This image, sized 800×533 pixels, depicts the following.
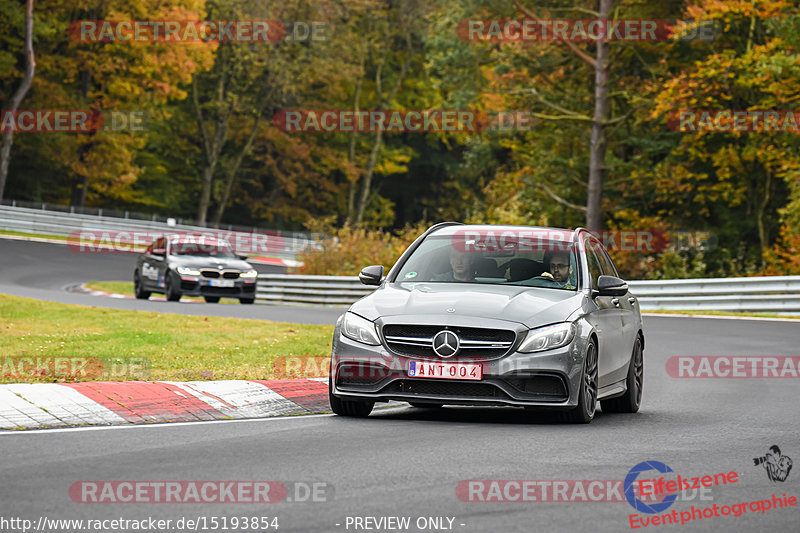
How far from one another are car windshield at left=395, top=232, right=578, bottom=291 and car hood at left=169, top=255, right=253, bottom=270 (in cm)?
1860

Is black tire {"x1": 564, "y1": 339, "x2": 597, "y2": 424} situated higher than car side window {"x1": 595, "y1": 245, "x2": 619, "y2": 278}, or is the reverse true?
car side window {"x1": 595, "y1": 245, "x2": 619, "y2": 278}

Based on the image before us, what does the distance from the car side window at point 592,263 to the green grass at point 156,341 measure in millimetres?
3421

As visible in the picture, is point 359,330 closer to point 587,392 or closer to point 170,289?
point 587,392

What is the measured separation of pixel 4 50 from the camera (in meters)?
61.5

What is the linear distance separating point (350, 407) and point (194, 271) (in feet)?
64.1

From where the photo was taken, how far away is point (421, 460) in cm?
822

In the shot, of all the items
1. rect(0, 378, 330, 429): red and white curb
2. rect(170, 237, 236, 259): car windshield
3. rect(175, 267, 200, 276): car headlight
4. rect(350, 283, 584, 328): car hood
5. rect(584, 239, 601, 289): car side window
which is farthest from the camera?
rect(170, 237, 236, 259): car windshield

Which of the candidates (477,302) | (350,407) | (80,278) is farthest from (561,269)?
(80,278)

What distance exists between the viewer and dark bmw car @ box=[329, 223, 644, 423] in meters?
9.98

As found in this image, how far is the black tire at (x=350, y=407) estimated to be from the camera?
10.6m

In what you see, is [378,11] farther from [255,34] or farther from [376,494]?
[376,494]

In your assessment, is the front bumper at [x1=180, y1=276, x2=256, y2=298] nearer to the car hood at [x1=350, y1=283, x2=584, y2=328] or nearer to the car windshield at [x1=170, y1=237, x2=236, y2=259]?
the car windshield at [x1=170, y1=237, x2=236, y2=259]

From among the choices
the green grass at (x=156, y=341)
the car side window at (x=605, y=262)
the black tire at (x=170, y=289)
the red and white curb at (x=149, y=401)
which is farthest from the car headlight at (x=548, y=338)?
the black tire at (x=170, y=289)

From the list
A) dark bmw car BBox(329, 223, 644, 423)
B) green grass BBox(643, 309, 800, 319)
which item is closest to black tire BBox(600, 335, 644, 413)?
dark bmw car BBox(329, 223, 644, 423)
